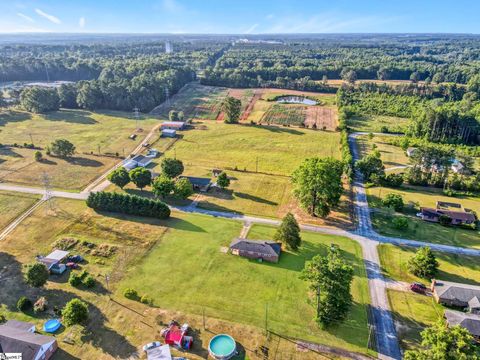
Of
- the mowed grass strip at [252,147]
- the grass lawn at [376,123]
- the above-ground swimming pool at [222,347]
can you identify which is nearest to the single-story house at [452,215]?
the mowed grass strip at [252,147]

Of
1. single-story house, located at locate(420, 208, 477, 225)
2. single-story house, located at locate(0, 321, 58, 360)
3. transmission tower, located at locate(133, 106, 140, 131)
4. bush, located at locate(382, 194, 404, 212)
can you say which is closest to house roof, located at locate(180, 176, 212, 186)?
bush, located at locate(382, 194, 404, 212)

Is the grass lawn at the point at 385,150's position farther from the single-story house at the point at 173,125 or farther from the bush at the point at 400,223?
the single-story house at the point at 173,125

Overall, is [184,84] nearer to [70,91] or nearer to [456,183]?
[70,91]

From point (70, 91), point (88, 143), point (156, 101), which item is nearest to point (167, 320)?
point (88, 143)

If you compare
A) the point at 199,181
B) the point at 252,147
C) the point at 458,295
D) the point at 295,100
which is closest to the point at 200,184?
the point at 199,181

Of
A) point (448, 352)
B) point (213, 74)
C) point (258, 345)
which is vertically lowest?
point (258, 345)

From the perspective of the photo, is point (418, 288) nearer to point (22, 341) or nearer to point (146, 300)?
point (146, 300)

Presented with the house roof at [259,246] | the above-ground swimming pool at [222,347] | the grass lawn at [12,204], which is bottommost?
the above-ground swimming pool at [222,347]
